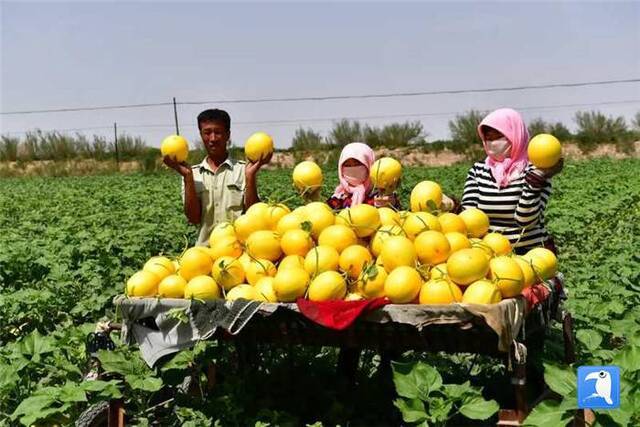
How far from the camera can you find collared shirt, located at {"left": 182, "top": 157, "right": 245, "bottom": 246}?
182 inches

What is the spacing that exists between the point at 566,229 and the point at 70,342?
7.76 metres

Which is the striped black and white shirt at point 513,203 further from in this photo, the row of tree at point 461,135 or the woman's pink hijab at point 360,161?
the row of tree at point 461,135

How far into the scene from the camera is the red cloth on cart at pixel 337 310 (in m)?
2.77

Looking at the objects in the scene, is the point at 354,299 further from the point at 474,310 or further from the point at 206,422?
the point at 206,422

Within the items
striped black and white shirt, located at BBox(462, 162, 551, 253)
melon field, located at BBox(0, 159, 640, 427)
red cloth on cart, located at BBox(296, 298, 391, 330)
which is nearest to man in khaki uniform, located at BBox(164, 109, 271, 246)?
melon field, located at BBox(0, 159, 640, 427)

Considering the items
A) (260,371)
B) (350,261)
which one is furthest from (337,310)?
(260,371)

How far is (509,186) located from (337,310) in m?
1.65

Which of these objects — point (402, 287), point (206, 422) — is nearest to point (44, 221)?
point (206, 422)

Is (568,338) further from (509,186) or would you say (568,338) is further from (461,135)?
(461,135)

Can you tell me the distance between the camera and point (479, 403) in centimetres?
288

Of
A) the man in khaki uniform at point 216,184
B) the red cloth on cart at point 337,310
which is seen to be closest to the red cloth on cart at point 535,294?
the red cloth on cart at point 337,310

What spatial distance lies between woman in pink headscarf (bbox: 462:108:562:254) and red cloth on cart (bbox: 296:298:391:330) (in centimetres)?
134

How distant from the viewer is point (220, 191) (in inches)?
183

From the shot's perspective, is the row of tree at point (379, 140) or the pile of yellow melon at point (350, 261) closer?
the pile of yellow melon at point (350, 261)
